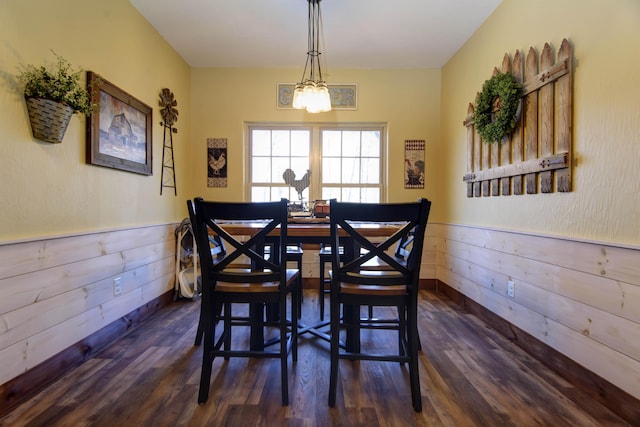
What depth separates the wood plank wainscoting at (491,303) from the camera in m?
1.46

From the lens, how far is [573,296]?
68.1 inches

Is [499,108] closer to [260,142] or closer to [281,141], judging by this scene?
[281,141]

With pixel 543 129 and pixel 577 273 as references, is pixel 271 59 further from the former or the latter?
pixel 577 273

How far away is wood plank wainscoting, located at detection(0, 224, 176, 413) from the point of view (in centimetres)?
149

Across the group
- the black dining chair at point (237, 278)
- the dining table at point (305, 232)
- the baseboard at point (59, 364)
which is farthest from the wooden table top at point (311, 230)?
the baseboard at point (59, 364)

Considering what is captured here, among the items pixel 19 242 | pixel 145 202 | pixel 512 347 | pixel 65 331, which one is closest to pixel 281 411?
pixel 65 331

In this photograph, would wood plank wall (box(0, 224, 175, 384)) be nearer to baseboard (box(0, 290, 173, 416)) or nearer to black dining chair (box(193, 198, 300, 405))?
baseboard (box(0, 290, 173, 416))

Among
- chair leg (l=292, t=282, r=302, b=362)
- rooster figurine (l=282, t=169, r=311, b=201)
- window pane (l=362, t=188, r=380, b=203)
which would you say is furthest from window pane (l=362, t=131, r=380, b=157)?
chair leg (l=292, t=282, r=302, b=362)

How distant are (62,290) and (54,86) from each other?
1121mm

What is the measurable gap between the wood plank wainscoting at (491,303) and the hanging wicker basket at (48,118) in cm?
57

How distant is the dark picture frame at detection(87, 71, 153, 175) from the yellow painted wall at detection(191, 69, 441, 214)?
98cm

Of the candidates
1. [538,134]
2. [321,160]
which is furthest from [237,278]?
[321,160]

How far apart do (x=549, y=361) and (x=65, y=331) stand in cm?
288

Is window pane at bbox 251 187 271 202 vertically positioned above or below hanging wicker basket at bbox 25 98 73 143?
below
